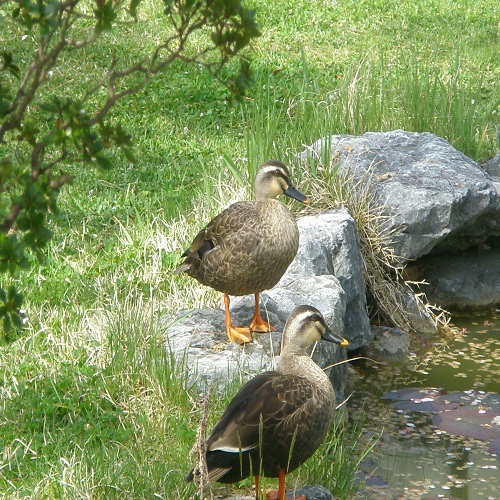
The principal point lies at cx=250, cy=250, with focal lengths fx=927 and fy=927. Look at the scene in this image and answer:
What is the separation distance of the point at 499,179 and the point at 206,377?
401cm

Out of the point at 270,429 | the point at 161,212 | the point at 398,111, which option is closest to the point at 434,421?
the point at 270,429

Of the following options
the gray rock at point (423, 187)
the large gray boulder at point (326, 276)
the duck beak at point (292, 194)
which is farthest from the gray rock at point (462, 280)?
the duck beak at point (292, 194)

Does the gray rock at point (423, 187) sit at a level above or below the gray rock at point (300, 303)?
above

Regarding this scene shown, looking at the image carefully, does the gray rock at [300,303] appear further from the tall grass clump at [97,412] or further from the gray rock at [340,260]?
the tall grass clump at [97,412]

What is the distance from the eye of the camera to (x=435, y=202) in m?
7.27

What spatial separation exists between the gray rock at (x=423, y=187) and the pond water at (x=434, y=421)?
0.79 metres

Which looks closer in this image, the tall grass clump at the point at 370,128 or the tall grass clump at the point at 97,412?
the tall grass clump at the point at 97,412

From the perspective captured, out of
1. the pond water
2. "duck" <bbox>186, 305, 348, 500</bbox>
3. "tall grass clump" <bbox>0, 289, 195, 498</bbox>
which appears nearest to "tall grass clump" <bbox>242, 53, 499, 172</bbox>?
the pond water

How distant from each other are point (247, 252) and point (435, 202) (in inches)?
93.5

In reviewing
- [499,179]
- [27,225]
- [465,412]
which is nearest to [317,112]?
[499,179]

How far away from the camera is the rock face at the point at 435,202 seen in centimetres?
730

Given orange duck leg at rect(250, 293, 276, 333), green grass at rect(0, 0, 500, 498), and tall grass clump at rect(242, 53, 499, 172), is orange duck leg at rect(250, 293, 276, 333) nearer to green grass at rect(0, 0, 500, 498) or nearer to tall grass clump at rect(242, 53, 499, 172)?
green grass at rect(0, 0, 500, 498)

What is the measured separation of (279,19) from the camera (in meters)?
13.1

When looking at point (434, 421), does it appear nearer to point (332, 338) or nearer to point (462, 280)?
point (332, 338)
